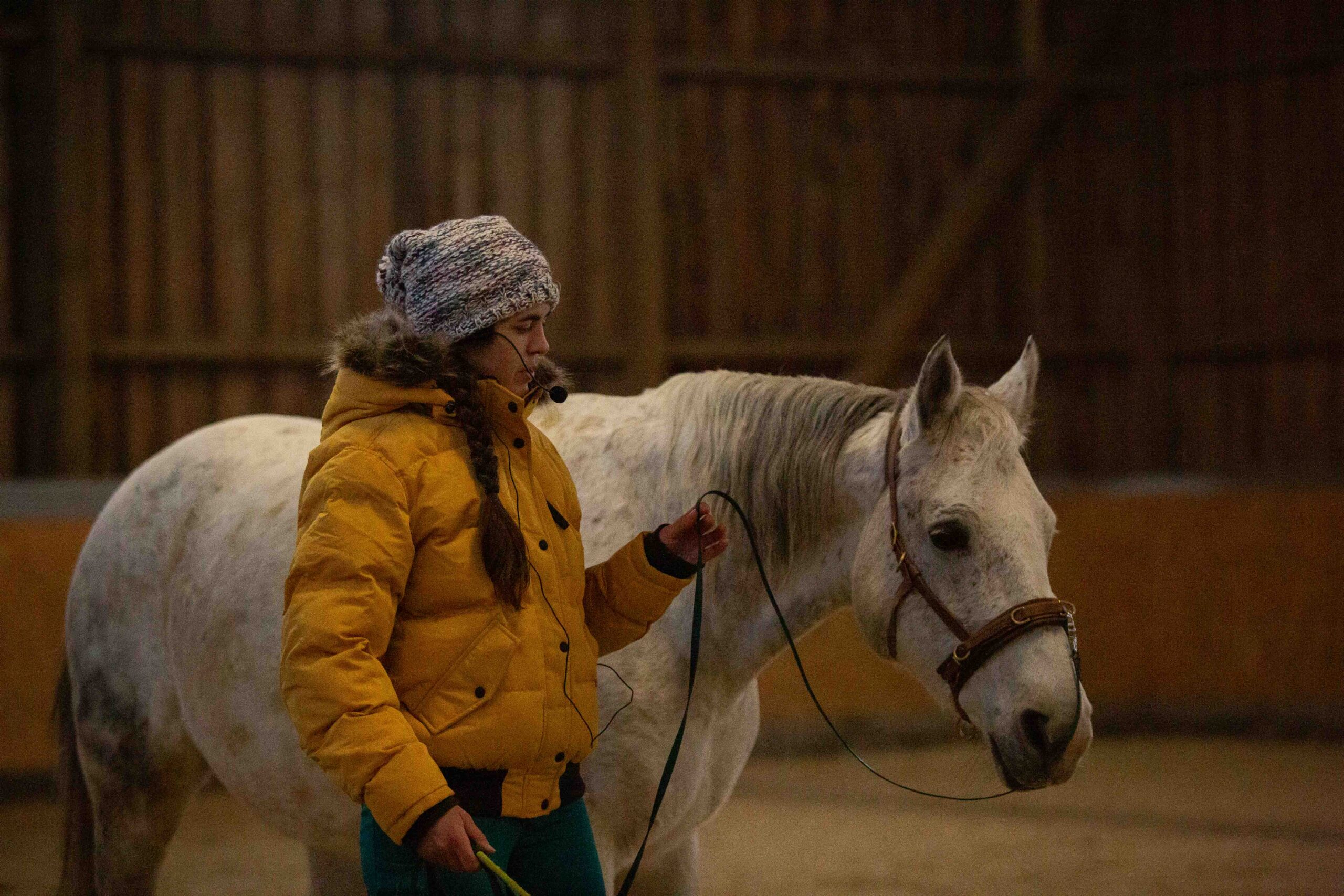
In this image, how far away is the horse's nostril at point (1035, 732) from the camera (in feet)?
5.37

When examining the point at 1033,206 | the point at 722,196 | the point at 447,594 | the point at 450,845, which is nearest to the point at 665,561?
the point at 447,594

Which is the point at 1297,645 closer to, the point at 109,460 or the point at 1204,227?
the point at 1204,227

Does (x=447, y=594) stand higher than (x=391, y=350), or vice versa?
(x=391, y=350)

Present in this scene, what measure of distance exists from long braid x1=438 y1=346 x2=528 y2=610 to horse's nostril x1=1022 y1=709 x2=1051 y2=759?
0.67 meters

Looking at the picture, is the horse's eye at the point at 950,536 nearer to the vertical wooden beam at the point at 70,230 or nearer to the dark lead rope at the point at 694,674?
the dark lead rope at the point at 694,674

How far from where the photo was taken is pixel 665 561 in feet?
5.54

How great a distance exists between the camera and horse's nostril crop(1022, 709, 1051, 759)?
5.37ft

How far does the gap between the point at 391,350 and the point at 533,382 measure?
0.19 m

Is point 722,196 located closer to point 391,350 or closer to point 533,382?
point 533,382

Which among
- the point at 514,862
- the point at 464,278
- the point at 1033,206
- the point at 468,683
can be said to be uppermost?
the point at 1033,206

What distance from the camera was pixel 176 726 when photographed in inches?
98.2

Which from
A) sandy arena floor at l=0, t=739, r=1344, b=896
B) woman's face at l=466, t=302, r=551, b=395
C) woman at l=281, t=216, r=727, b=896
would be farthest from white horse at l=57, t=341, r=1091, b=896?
sandy arena floor at l=0, t=739, r=1344, b=896

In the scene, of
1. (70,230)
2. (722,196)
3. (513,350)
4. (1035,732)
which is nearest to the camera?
(513,350)

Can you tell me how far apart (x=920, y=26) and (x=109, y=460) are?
15.6 ft
